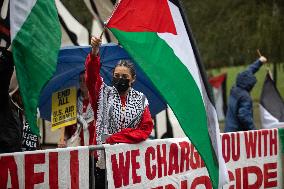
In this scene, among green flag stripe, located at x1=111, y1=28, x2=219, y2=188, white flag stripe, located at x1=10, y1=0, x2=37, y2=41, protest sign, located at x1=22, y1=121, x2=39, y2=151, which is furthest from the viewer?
protest sign, located at x1=22, y1=121, x2=39, y2=151

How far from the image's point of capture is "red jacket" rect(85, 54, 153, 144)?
648 cm

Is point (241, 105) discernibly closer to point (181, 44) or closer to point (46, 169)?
point (181, 44)

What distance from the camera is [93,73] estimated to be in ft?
21.5

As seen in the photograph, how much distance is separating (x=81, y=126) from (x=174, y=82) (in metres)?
2.47

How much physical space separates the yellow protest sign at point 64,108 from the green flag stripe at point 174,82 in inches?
93.5

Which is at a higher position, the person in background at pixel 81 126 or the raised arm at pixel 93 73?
the raised arm at pixel 93 73

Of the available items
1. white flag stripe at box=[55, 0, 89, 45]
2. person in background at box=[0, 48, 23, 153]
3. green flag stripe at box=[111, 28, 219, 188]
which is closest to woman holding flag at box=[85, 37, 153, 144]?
green flag stripe at box=[111, 28, 219, 188]

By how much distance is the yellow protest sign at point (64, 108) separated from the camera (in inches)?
314

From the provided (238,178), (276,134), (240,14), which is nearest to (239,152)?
(238,178)

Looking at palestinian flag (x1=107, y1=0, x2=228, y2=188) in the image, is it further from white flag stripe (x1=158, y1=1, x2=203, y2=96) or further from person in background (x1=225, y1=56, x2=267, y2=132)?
person in background (x1=225, y1=56, x2=267, y2=132)

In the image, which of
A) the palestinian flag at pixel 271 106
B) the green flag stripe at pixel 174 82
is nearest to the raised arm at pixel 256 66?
the palestinian flag at pixel 271 106

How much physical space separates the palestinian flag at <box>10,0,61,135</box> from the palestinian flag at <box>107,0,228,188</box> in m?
0.61

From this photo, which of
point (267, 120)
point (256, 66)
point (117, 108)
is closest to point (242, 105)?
point (256, 66)

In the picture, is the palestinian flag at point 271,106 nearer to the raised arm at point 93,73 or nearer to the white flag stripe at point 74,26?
the white flag stripe at point 74,26
